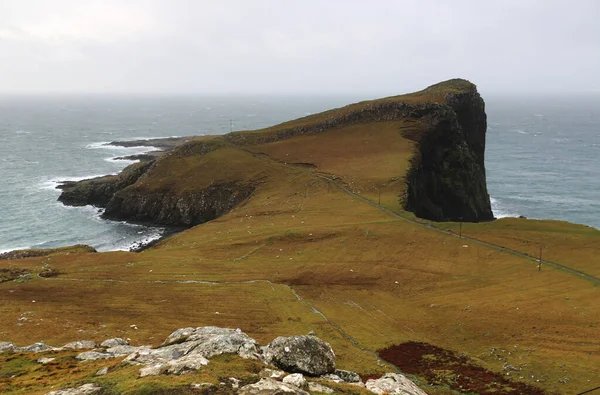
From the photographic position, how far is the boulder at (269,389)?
19984 millimetres

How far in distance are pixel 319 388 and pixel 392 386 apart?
4756 millimetres

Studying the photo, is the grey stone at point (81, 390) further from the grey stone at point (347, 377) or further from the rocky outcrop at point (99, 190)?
the rocky outcrop at point (99, 190)

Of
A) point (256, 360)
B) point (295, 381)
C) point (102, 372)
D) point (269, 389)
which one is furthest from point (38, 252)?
point (269, 389)

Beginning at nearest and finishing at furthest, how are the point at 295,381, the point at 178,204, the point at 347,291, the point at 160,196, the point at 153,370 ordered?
the point at 295,381 → the point at 153,370 → the point at 347,291 → the point at 178,204 → the point at 160,196

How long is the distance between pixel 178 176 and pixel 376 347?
94749 mm

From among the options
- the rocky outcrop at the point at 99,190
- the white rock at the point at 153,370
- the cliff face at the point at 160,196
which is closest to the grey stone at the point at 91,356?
the white rock at the point at 153,370

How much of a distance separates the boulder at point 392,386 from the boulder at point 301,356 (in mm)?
2736

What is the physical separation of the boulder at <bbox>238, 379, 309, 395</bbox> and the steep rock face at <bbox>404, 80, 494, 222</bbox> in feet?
294

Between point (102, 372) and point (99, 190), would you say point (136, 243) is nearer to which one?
point (99, 190)

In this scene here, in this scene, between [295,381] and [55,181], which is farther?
[55,181]

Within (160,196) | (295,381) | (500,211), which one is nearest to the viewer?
(295,381)

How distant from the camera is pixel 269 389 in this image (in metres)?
20.3

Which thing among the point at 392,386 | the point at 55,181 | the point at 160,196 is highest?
the point at 55,181

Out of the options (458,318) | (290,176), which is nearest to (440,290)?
(458,318)
